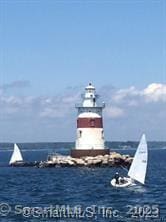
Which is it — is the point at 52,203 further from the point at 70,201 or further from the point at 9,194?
the point at 9,194

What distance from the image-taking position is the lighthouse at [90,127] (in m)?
87.4

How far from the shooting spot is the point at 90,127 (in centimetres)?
8738

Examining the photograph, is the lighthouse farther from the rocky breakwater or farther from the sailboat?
the sailboat

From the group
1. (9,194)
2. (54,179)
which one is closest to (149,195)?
(9,194)

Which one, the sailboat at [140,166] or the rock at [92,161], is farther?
the rock at [92,161]

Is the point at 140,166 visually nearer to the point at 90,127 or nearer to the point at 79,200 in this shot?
the point at 79,200

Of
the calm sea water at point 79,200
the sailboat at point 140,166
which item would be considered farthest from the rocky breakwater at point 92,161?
→ the sailboat at point 140,166

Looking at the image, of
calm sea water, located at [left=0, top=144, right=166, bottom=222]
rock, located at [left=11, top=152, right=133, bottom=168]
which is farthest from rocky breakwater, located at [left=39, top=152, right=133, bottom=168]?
calm sea water, located at [left=0, top=144, right=166, bottom=222]

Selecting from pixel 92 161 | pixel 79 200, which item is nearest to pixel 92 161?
pixel 92 161

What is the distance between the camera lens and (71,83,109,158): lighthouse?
3440 inches

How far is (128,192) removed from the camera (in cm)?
5678

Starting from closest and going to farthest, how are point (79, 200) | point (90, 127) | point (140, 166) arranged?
point (79, 200) → point (140, 166) → point (90, 127)

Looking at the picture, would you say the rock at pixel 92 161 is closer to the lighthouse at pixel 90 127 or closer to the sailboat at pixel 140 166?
the lighthouse at pixel 90 127

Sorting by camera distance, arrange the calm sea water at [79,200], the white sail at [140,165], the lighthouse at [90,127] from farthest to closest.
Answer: the lighthouse at [90,127] → the white sail at [140,165] → the calm sea water at [79,200]
